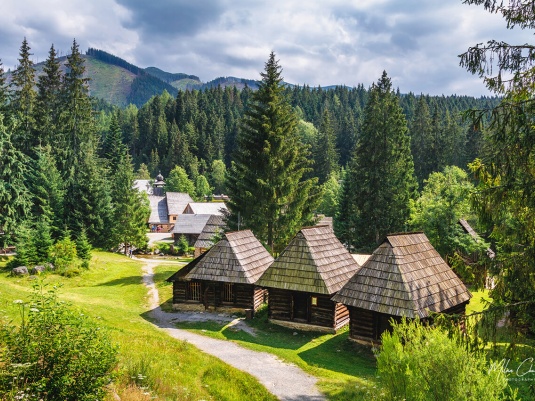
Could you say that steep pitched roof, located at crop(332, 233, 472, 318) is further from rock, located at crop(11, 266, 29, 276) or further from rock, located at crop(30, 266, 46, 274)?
rock, located at crop(11, 266, 29, 276)

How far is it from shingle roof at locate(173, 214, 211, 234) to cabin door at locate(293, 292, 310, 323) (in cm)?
3889

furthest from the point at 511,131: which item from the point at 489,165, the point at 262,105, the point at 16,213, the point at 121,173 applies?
the point at 121,173

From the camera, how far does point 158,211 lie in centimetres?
7844

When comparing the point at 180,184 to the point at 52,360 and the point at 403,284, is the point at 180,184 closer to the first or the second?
the point at 403,284

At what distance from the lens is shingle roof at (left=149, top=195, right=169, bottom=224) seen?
7669 cm

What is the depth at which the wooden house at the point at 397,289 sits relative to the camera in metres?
16.9

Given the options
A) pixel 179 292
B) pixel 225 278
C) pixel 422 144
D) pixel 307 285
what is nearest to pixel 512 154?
pixel 307 285

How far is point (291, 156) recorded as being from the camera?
31.3 m

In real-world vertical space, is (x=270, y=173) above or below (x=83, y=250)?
above

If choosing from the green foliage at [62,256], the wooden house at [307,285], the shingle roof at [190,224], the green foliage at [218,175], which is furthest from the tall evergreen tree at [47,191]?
the green foliage at [218,175]

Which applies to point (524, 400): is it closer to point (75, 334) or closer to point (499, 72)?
point (499, 72)

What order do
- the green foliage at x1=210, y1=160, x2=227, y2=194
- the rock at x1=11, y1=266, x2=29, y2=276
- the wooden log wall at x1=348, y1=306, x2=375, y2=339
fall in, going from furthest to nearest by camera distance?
the green foliage at x1=210, y1=160, x2=227, y2=194 < the rock at x1=11, y1=266, x2=29, y2=276 < the wooden log wall at x1=348, y1=306, x2=375, y2=339

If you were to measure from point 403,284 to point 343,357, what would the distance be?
13.3 feet

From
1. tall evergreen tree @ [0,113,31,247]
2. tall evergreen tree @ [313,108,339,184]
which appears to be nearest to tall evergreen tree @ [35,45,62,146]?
tall evergreen tree @ [0,113,31,247]
